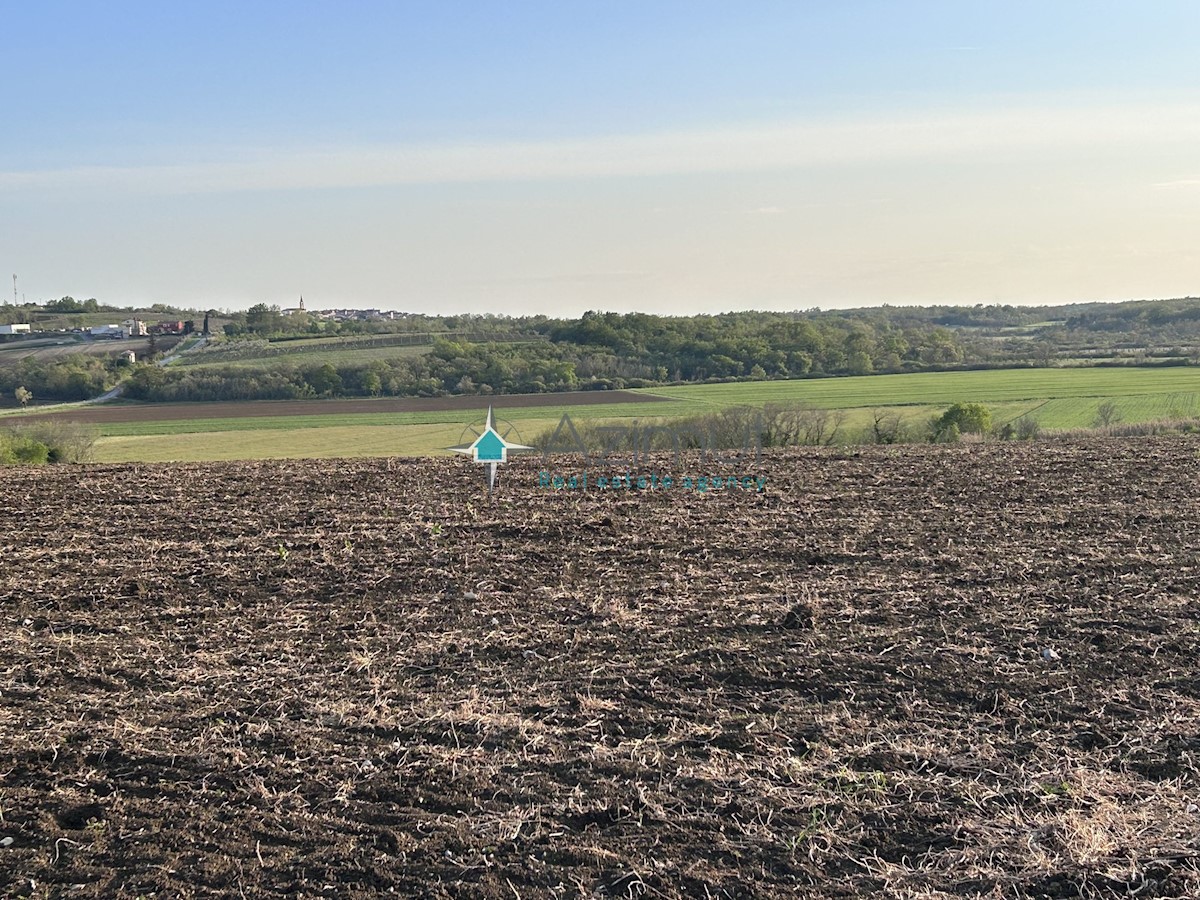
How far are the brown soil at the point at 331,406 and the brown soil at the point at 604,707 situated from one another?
37.3 meters

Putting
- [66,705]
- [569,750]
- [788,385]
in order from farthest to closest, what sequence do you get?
[788,385] → [66,705] → [569,750]

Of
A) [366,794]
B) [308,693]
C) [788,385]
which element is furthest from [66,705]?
[788,385]

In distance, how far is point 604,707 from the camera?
5398mm

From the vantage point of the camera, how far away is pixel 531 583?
26.6 feet

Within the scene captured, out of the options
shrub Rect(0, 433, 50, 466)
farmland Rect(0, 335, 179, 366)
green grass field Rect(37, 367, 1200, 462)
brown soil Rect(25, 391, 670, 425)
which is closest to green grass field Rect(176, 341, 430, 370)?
farmland Rect(0, 335, 179, 366)

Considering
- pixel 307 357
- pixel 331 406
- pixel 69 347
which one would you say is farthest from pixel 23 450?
pixel 69 347

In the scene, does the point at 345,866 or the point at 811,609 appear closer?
the point at 345,866

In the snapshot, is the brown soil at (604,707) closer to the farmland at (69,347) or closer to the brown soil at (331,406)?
the brown soil at (331,406)

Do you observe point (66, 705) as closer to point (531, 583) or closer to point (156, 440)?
point (531, 583)

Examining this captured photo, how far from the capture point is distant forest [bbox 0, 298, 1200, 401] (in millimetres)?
57719

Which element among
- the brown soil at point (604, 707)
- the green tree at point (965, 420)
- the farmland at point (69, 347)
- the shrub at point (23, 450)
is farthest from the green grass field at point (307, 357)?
the brown soil at point (604, 707)

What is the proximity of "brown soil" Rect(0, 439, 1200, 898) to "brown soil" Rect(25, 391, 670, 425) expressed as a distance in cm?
3729

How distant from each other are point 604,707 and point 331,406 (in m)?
50.0

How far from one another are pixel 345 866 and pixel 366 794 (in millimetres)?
628
